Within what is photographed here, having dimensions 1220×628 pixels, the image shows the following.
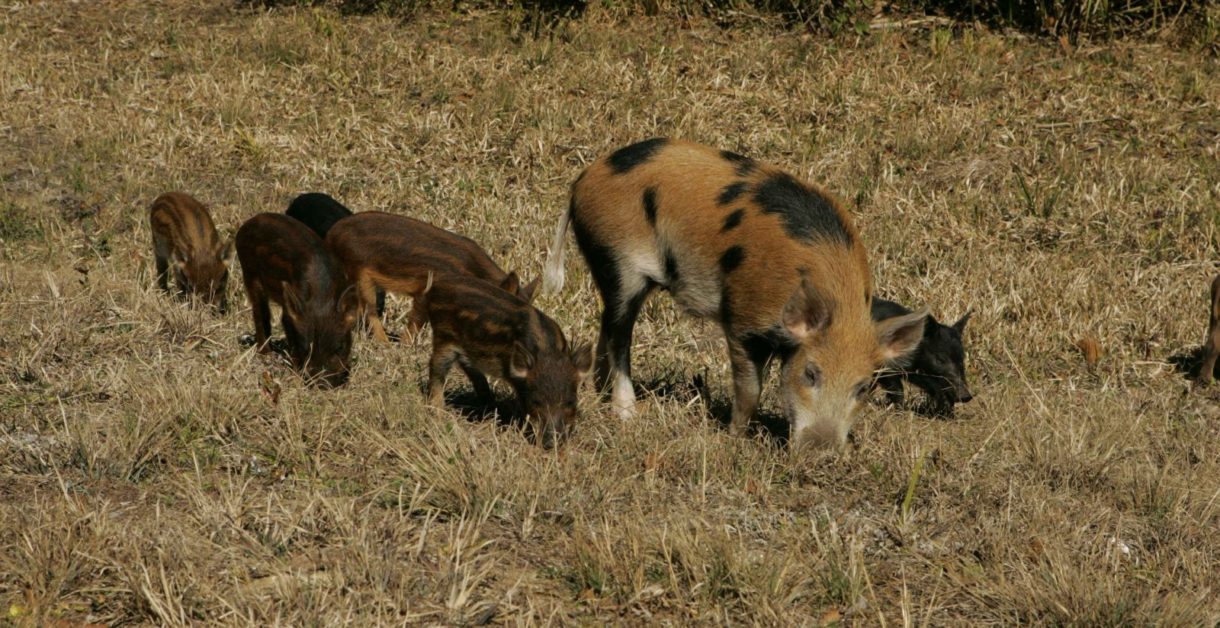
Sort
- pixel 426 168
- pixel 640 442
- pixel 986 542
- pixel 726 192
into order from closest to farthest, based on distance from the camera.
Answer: pixel 986 542
pixel 640 442
pixel 726 192
pixel 426 168

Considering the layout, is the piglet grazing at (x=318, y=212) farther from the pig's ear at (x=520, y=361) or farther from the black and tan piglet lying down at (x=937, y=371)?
the black and tan piglet lying down at (x=937, y=371)

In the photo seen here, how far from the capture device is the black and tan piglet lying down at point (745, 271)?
20.4ft

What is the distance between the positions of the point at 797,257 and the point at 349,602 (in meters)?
2.75

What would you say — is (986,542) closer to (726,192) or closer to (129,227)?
(726,192)

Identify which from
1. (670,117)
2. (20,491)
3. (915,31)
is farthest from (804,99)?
(20,491)

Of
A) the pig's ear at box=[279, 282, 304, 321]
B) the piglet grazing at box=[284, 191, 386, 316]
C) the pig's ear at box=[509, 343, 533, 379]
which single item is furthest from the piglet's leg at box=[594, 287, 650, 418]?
the piglet grazing at box=[284, 191, 386, 316]

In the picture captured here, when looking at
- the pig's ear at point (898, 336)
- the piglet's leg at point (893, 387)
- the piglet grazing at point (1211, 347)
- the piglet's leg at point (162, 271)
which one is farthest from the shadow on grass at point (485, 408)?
the piglet grazing at point (1211, 347)

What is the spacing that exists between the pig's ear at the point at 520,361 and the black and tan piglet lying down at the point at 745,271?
0.83 metres

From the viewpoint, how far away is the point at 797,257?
6.37 m

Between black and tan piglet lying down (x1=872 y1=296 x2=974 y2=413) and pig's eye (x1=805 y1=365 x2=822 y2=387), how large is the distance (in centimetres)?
114

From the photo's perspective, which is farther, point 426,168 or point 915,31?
point 915,31

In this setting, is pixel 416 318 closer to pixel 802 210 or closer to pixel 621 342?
pixel 621 342

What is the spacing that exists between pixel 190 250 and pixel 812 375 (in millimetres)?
4225

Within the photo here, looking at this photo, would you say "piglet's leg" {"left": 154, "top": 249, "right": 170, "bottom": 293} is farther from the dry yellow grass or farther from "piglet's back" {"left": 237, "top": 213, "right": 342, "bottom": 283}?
"piglet's back" {"left": 237, "top": 213, "right": 342, "bottom": 283}
